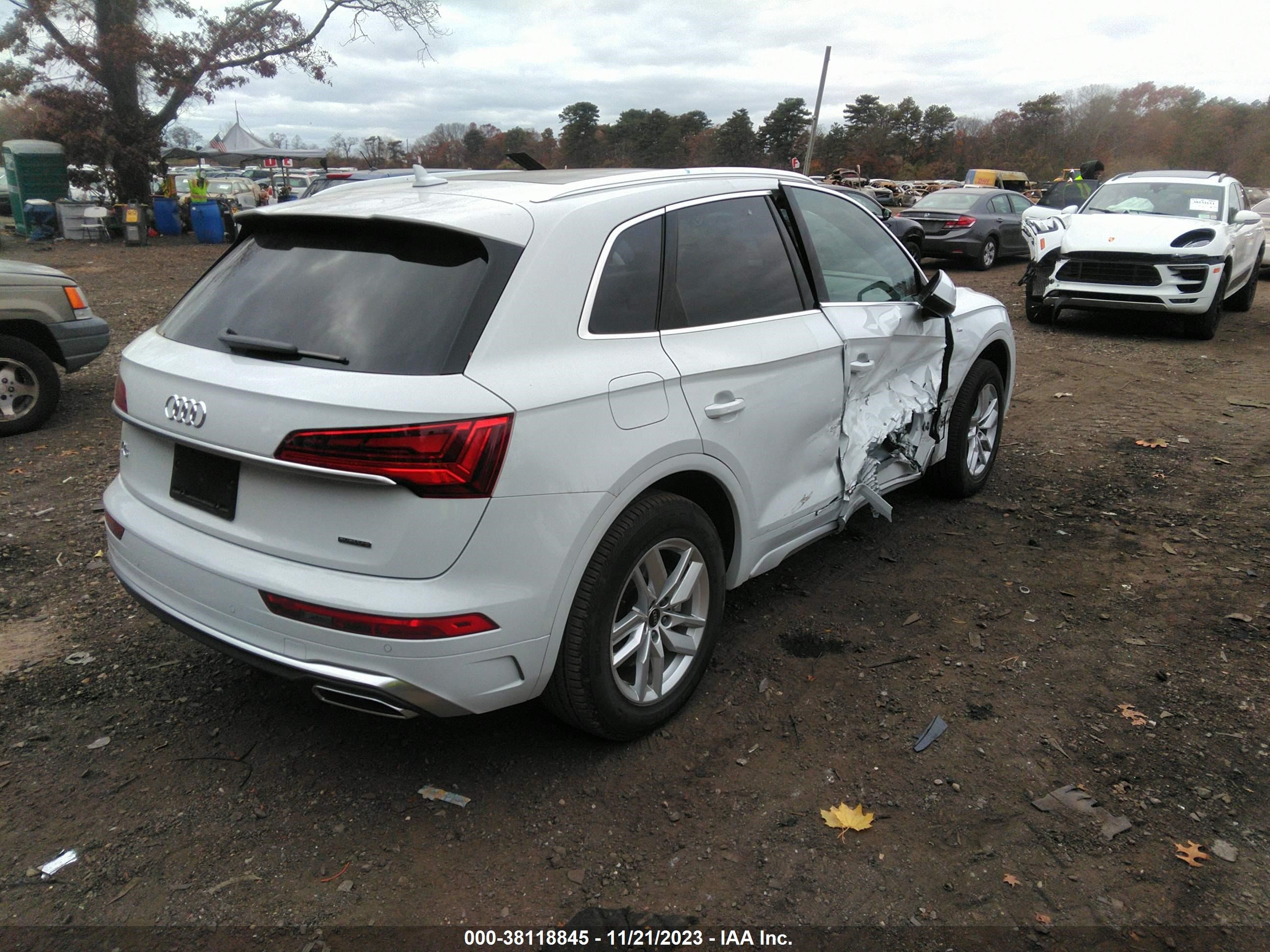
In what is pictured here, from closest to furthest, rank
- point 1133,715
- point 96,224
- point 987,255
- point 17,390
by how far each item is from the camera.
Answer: point 1133,715, point 17,390, point 987,255, point 96,224

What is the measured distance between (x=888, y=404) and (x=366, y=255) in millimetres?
2543

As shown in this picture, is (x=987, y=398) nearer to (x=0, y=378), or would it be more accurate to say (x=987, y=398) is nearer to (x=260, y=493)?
(x=260, y=493)

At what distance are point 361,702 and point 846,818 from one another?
1.49m

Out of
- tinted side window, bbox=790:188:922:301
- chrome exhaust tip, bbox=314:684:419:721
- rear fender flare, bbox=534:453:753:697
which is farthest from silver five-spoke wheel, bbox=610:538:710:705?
tinted side window, bbox=790:188:922:301

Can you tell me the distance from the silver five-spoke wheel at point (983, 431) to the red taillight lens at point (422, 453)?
351 centimetres

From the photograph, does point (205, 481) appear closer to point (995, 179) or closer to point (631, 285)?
point (631, 285)

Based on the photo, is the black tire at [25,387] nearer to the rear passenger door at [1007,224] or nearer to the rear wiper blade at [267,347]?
the rear wiper blade at [267,347]

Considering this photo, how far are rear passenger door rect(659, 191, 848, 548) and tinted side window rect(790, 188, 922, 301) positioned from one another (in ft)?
0.87

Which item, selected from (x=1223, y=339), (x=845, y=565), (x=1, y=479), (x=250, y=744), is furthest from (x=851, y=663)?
(x=1223, y=339)

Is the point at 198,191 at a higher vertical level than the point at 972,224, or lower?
lower

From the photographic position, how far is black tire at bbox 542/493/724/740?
2652mm

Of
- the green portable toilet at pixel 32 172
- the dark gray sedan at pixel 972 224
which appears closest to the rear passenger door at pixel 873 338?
the dark gray sedan at pixel 972 224

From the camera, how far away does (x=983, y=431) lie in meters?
5.32

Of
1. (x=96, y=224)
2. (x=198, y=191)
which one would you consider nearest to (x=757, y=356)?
(x=96, y=224)
